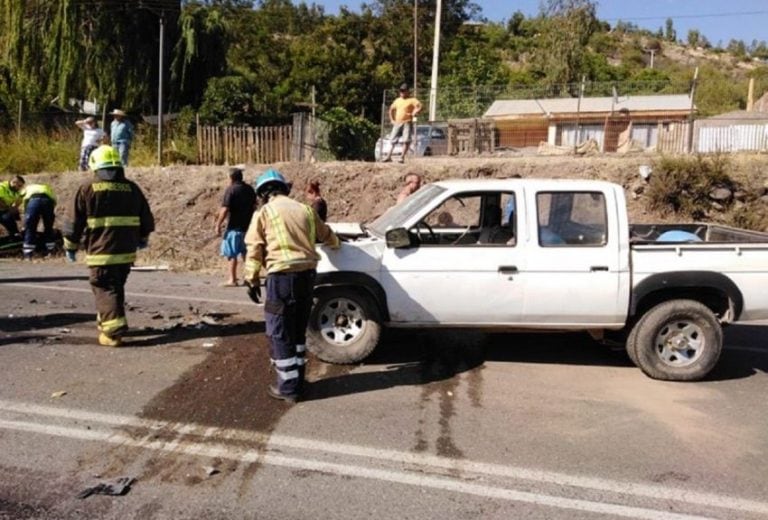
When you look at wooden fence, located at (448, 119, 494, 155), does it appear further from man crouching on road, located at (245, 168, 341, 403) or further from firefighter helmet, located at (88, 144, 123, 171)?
man crouching on road, located at (245, 168, 341, 403)

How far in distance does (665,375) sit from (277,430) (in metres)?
3.52

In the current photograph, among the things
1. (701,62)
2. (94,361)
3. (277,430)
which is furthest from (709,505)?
(701,62)

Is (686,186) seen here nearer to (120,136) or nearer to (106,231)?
(106,231)

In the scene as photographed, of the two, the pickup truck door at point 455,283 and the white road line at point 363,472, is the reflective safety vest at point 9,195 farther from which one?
the pickup truck door at point 455,283

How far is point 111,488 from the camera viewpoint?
4043 mm

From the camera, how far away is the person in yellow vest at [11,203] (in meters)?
12.9

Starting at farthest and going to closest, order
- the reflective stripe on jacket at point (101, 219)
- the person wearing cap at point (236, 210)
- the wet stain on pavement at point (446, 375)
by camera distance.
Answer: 1. the person wearing cap at point (236, 210)
2. the reflective stripe on jacket at point (101, 219)
3. the wet stain on pavement at point (446, 375)

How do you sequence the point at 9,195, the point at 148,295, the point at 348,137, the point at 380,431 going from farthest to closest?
the point at 348,137, the point at 9,195, the point at 148,295, the point at 380,431

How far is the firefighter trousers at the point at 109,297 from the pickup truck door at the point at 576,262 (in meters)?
3.88

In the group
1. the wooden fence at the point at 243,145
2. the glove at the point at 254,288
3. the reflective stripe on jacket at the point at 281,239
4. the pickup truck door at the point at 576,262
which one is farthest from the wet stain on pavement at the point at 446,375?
the wooden fence at the point at 243,145

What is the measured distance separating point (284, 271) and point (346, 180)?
34.5ft

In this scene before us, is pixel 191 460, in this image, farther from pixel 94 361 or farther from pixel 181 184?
pixel 181 184

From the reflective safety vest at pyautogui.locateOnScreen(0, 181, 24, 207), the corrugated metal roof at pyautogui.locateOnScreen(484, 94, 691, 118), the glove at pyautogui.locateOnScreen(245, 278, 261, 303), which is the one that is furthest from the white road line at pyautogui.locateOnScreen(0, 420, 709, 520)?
the corrugated metal roof at pyautogui.locateOnScreen(484, 94, 691, 118)

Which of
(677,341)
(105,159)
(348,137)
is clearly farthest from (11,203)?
(348,137)
